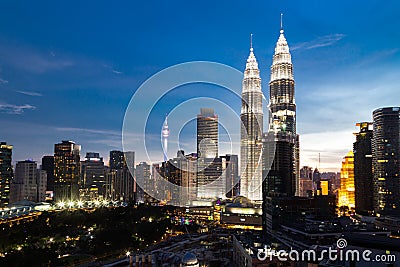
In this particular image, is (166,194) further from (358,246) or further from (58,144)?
(358,246)

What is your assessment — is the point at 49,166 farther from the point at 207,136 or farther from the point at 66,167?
the point at 207,136

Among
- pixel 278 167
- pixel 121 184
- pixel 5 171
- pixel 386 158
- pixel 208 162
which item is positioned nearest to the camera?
pixel 5 171

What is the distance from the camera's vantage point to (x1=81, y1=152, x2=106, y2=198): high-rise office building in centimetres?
5812

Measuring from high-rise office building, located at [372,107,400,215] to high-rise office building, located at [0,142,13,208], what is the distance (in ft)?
125

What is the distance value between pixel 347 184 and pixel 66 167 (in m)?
43.4

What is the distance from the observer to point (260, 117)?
5584 cm

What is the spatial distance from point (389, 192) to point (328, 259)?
106 ft

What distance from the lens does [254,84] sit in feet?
187

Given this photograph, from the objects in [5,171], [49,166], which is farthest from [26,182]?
[49,166]

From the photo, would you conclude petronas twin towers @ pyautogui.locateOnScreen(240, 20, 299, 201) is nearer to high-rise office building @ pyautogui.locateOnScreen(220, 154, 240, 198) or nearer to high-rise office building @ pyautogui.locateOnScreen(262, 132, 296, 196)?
high-rise office building @ pyautogui.locateOnScreen(262, 132, 296, 196)

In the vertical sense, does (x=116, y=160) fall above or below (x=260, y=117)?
below

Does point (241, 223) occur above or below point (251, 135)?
below

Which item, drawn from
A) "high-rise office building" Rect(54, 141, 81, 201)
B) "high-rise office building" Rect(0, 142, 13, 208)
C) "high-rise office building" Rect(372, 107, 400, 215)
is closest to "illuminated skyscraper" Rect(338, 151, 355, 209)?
"high-rise office building" Rect(372, 107, 400, 215)

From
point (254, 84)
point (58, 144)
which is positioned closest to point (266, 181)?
point (254, 84)
